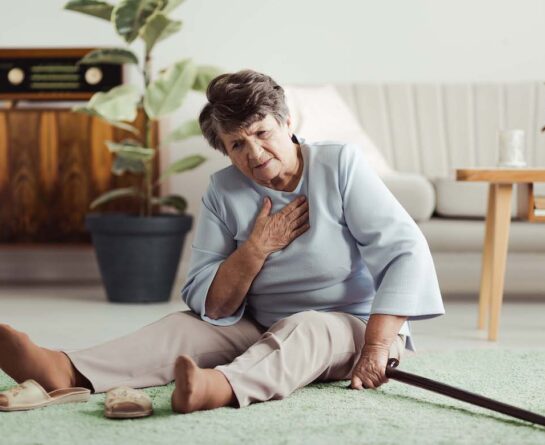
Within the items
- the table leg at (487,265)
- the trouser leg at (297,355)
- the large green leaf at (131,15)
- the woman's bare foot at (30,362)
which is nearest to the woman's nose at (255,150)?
the trouser leg at (297,355)

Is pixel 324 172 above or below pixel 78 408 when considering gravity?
above

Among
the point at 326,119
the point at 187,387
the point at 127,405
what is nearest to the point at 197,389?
the point at 187,387

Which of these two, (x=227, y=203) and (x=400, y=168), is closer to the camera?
(x=227, y=203)

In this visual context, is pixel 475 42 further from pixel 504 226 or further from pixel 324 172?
pixel 324 172

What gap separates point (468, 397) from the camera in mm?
1763

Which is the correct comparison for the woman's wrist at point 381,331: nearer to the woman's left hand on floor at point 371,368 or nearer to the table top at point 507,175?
the woman's left hand on floor at point 371,368

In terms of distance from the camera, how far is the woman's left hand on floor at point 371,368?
1.92 m

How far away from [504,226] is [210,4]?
221 centimetres

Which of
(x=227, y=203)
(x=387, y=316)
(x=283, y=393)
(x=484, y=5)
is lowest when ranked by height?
(x=283, y=393)

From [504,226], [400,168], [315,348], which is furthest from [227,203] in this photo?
[400,168]

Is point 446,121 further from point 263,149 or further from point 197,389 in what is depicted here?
point 197,389

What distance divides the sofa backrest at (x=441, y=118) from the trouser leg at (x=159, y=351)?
2208mm

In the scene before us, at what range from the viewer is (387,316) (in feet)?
6.34

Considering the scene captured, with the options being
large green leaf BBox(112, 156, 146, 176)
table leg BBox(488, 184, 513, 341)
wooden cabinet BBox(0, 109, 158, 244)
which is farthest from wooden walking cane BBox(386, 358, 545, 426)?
wooden cabinet BBox(0, 109, 158, 244)
